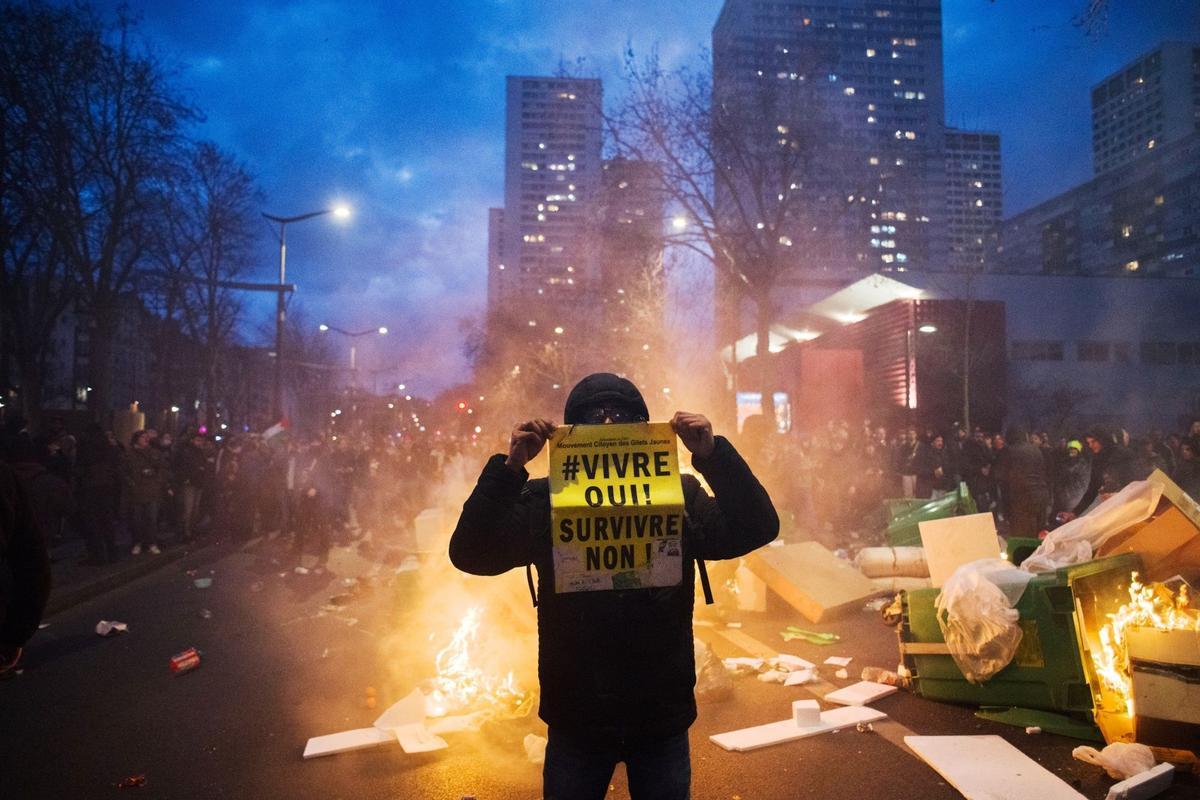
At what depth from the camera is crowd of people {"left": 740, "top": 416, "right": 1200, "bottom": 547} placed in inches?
439

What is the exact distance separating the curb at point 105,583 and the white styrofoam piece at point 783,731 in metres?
6.31

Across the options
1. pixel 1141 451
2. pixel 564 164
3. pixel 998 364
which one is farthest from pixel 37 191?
pixel 564 164

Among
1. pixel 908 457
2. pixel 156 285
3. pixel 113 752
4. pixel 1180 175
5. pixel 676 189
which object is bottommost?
pixel 113 752

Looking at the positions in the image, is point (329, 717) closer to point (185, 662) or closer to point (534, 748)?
point (534, 748)

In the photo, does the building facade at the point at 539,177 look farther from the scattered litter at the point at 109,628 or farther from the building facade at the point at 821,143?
the scattered litter at the point at 109,628

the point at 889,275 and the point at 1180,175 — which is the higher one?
the point at 1180,175

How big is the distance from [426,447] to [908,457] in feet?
36.0

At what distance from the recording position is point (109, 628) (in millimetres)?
7363

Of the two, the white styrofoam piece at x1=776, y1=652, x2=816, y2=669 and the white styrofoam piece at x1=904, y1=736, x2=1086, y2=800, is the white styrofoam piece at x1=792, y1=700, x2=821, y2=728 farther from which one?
the white styrofoam piece at x1=776, y1=652, x2=816, y2=669

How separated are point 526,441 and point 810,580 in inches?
240

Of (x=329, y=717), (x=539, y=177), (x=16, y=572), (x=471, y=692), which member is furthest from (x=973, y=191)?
(x=539, y=177)

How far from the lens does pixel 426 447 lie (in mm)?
18047

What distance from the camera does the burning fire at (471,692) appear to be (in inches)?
185

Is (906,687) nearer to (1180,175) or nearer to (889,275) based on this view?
(889,275)
